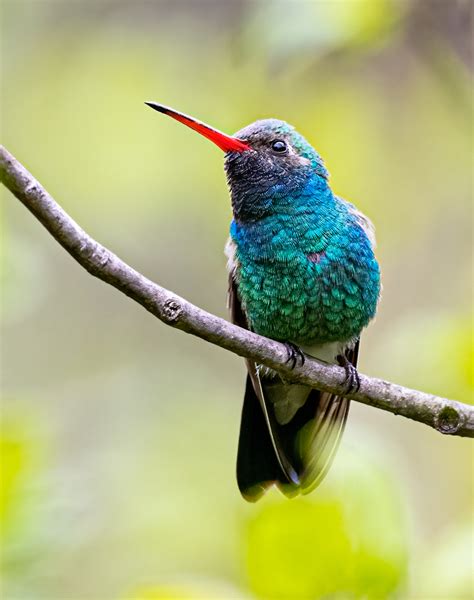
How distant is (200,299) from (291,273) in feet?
14.2

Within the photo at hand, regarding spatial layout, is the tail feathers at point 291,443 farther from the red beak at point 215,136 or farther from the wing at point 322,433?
the red beak at point 215,136

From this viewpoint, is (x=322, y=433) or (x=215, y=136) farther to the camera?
(x=322, y=433)

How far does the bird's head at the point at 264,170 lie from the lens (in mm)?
4535

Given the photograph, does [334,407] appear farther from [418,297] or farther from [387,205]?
[418,297]

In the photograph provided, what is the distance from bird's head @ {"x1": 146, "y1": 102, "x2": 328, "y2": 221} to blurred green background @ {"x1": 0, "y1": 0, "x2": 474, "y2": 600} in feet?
1.10

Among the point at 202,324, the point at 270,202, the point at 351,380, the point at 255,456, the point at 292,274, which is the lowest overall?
the point at 255,456

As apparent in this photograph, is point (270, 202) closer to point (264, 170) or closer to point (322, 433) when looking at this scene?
point (264, 170)

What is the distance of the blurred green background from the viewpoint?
321 centimetres

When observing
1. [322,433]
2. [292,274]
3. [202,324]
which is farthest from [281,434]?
[202,324]

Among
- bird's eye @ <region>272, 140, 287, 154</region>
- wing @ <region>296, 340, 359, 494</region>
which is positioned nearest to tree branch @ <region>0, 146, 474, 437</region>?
wing @ <region>296, 340, 359, 494</region>

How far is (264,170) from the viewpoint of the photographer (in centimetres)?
461

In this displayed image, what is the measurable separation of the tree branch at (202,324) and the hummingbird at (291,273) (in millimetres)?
494

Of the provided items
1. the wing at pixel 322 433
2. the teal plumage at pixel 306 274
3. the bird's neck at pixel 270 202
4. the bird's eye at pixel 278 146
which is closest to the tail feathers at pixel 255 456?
the wing at pixel 322 433

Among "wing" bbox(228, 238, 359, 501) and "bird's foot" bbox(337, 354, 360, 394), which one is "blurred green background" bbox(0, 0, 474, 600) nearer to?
"bird's foot" bbox(337, 354, 360, 394)
